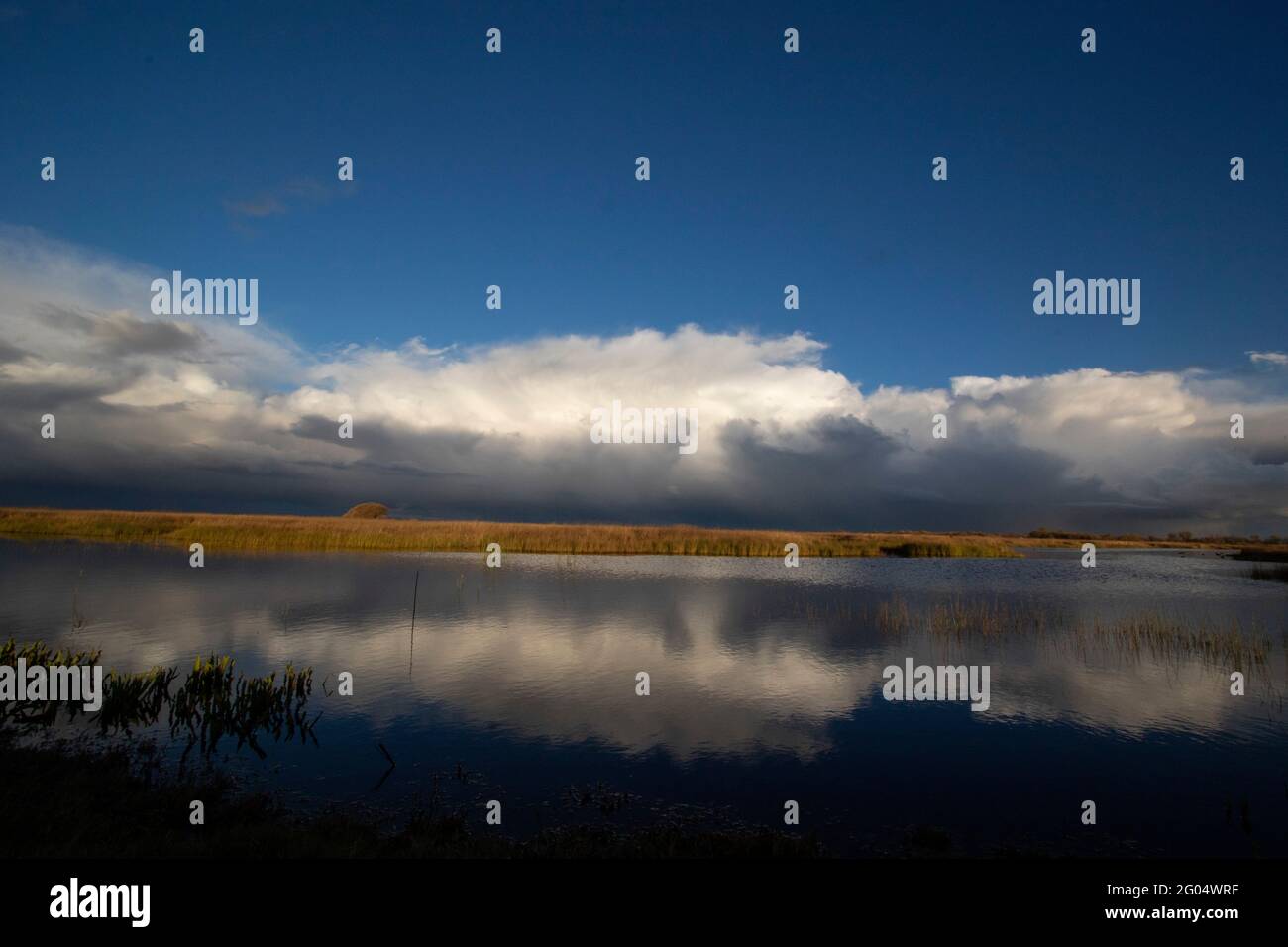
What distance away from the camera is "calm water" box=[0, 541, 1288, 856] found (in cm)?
962

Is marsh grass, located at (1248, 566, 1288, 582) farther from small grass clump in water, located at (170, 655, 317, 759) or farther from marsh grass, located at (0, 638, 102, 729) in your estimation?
marsh grass, located at (0, 638, 102, 729)

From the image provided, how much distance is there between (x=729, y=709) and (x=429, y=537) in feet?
141

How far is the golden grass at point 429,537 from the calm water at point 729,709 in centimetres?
2132

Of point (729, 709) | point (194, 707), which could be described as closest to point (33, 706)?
point (194, 707)

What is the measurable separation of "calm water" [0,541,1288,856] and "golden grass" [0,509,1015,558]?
21318 millimetres

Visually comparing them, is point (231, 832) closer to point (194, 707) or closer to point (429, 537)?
point (194, 707)

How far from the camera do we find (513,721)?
43.5ft

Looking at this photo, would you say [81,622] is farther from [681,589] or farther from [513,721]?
[681,589]

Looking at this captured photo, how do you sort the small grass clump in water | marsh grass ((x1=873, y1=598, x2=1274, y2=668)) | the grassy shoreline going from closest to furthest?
the small grass clump in water
marsh grass ((x1=873, y1=598, x2=1274, y2=668))
the grassy shoreline

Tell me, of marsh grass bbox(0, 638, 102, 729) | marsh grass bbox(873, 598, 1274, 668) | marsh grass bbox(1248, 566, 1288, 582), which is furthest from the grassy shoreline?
marsh grass bbox(0, 638, 102, 729)

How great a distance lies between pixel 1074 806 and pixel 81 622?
24.9 meters

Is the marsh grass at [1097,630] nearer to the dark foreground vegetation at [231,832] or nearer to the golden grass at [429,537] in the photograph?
the dark foreground vegetation at [231,832]

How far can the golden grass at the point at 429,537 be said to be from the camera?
174 feet
